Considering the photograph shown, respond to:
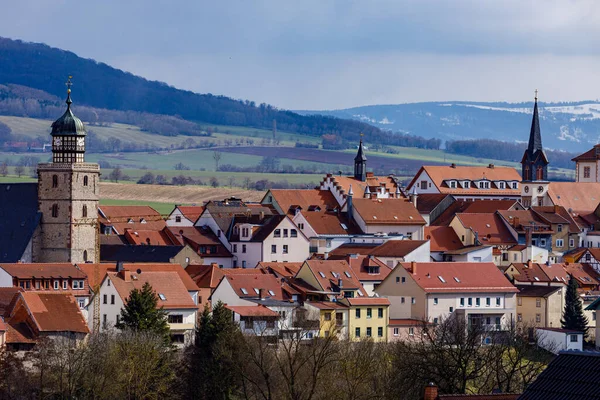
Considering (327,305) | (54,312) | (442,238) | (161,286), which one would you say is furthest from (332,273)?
(442,238)

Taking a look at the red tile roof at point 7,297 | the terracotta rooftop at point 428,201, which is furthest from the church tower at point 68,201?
the terracotta rooftop at point 428,201

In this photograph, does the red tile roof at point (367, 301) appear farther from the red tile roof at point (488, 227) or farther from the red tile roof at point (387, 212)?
the red tile roof at point (488, 227)

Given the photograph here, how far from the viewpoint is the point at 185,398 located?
76375mm

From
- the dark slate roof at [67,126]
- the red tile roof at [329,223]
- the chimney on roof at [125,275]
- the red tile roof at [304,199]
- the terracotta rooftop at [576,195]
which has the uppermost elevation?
the dark slate roof at [67,126]

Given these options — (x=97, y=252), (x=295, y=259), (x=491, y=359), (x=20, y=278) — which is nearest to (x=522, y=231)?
(x=295, y=259)

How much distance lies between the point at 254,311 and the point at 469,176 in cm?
7164

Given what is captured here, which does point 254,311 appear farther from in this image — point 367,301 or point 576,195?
point 576,195

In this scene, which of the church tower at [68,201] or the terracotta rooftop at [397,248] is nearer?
the church tower at [68,201]

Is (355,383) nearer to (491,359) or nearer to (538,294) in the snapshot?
(491,359)

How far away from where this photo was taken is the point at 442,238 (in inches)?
5027

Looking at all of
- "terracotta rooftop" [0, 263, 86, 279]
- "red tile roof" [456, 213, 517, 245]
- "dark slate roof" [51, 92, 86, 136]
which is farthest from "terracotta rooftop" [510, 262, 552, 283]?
"terracotta rooftop" [0, 263, 86, 279]

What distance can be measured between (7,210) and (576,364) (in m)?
77.5

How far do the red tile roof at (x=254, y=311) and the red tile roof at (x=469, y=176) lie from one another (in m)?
65.1

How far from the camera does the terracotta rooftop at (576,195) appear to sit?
149 metres
